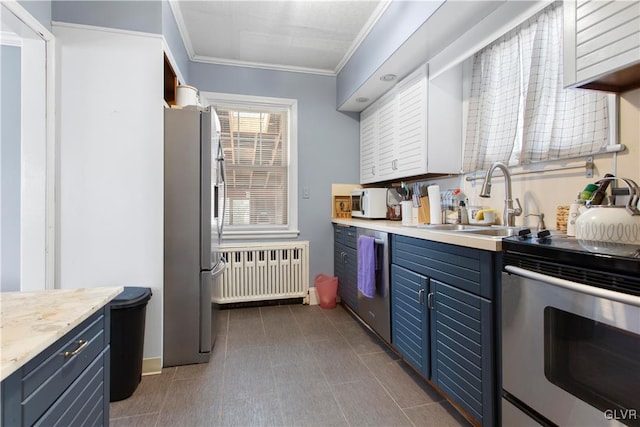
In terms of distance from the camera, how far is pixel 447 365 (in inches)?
63.2

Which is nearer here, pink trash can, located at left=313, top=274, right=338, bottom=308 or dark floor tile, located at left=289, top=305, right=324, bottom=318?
dark floor tile, located at left=289, top=305, right=324, bottom=318

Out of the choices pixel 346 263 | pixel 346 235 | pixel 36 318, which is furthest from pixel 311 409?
pixel 346 235

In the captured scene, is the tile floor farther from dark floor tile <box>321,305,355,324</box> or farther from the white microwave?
the white microwave

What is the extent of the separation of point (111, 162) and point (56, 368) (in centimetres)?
160

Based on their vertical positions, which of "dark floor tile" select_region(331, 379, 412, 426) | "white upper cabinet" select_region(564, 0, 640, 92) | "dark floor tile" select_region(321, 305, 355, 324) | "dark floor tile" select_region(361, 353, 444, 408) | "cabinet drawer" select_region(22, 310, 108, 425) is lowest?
"dark floor tile" select_region(331, 379, 412, 426)

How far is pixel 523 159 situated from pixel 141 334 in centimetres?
260

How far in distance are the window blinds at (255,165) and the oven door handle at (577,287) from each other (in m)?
2.69

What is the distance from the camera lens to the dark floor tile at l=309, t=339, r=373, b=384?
79.0 inches

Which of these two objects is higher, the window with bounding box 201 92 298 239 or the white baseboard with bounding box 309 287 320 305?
the window with bounding box 201 92 298 239

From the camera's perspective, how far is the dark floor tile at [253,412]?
1582 mm

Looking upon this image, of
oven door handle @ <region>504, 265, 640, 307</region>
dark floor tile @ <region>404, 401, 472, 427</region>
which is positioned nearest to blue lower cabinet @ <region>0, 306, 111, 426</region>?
dark floor tile @ <region>404, 401, 472, 427</region>

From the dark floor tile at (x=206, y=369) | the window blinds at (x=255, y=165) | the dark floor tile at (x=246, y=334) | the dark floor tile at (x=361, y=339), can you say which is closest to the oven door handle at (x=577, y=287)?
the dark floor tile at (x=361, y=339)

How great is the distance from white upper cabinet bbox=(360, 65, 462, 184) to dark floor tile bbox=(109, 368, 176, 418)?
7.70 feet

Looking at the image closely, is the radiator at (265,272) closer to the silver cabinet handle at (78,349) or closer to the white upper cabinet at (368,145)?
the white upper cabinet at (368,145)
